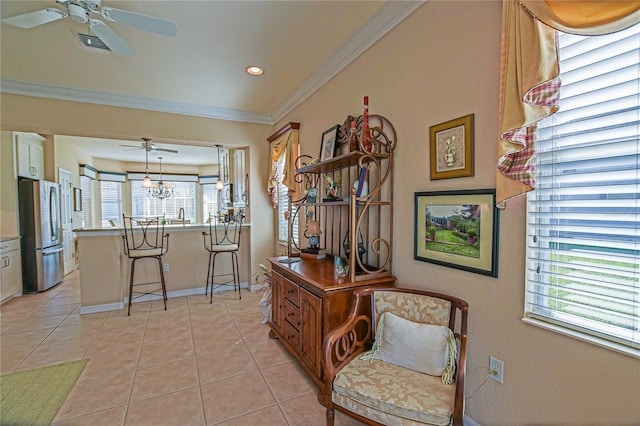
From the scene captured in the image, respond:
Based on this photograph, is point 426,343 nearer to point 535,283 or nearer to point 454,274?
point 454,274

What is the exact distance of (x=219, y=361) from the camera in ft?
8.37

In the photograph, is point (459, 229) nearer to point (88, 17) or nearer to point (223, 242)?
point (88, 17)

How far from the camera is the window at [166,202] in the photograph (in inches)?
354

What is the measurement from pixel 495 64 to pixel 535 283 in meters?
1.12

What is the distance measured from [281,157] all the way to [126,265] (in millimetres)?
2615

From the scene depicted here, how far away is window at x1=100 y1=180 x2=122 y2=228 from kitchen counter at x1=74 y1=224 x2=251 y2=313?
5.32 m

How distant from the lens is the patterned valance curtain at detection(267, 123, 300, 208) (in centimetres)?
379

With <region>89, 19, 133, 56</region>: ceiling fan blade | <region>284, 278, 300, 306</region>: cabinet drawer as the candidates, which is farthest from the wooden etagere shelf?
<region>89, 19, 133, 56</region>: ceiling fan blade

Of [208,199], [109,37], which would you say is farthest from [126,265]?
[208,199]

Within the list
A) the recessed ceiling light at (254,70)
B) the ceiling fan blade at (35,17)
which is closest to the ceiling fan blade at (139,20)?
the ceiling fan blade at (35,17)

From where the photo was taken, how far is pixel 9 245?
13.9ft

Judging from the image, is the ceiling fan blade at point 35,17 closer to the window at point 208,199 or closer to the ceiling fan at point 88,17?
the ceiling fan at point 88,17

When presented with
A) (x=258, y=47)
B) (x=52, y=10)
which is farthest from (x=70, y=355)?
(x=258, y=47)

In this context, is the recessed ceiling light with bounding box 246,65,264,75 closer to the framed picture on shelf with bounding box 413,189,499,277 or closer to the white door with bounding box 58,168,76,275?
the framed picture on shelf with bounding box 413,189,499,277
